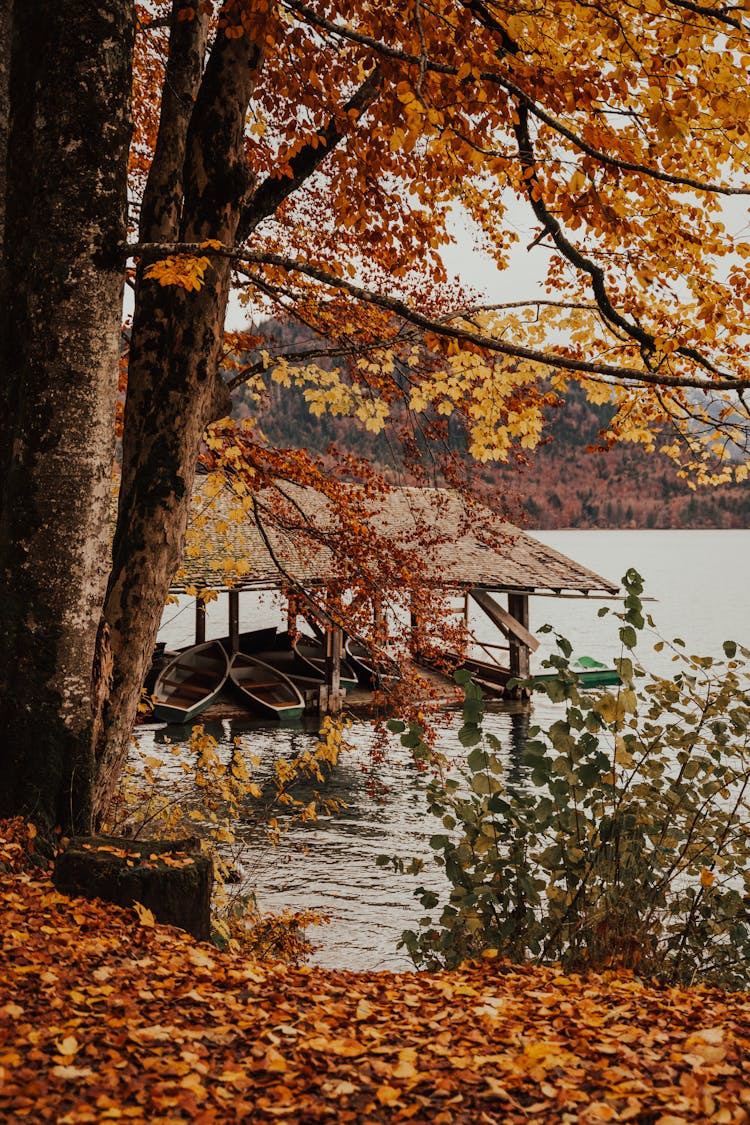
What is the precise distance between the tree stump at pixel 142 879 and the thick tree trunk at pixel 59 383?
1.44 feet

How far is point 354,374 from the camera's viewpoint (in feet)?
29.4

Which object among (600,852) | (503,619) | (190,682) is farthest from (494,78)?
(503,619)

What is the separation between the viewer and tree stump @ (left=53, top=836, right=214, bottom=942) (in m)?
4.23

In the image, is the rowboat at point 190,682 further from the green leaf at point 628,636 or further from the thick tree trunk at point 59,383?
the green leaf at point 628,636

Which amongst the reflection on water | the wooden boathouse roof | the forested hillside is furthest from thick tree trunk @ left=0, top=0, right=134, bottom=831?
the forested hillside

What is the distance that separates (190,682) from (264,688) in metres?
1.92

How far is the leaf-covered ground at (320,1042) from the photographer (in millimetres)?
2625

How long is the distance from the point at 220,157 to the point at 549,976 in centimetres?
501

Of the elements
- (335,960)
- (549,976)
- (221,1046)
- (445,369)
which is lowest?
(335,960)

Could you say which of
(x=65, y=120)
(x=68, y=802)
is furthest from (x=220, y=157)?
(x=68, y=802)

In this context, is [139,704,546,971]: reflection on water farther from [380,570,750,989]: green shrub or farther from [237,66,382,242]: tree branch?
[237,66,382,242]: tree branch

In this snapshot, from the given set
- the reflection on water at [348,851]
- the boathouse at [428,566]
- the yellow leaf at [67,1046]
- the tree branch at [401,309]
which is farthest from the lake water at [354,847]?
the yellow leaf at [67,1046]

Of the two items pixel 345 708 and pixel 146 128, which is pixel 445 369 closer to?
pixel 146 128

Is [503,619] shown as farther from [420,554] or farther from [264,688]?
[264,688]
